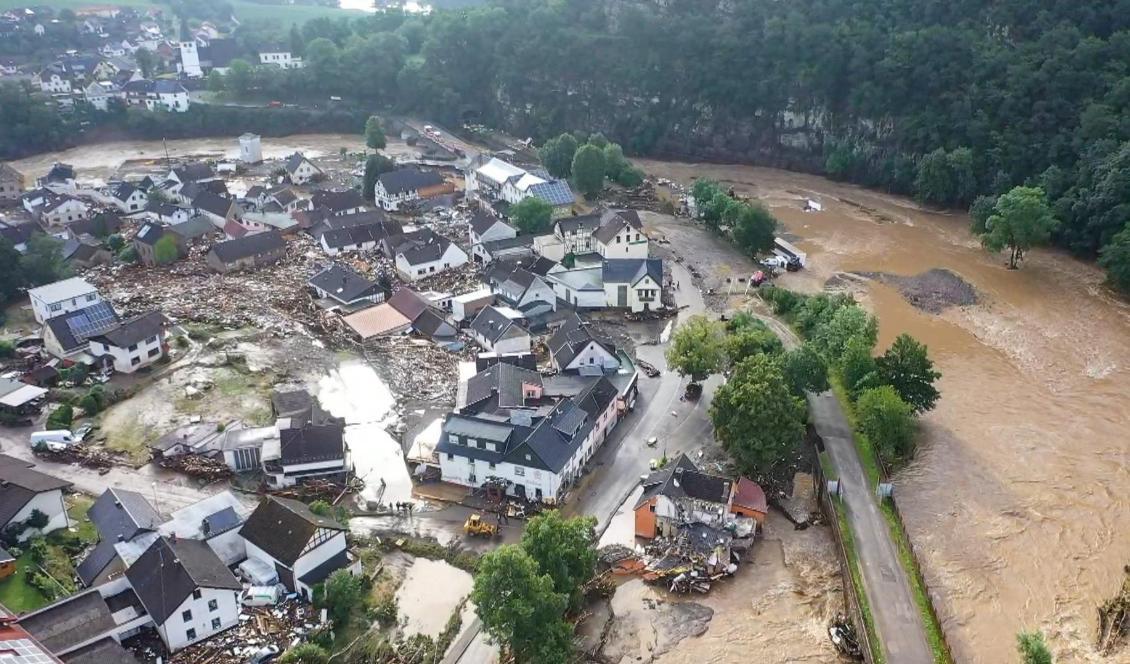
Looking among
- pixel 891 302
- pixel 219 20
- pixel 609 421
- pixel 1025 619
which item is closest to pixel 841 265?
pixel 891 302

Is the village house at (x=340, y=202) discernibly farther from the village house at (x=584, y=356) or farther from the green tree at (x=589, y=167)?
the village house at (x=584, y=356)

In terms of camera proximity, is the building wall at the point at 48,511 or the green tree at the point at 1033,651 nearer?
the green tree at the point at 1033,651

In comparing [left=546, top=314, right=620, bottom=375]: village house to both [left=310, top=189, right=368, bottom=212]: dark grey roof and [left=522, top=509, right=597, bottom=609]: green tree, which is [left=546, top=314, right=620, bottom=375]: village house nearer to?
[left=522, top=509, right=597, bottom=609]: green tree

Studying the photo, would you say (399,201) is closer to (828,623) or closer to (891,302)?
(891,302)

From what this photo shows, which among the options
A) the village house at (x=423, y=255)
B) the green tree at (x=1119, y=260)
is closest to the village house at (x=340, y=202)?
the village house at (x=423, y=255)

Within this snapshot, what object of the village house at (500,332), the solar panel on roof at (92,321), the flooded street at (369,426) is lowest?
the flooded street at (369,426)

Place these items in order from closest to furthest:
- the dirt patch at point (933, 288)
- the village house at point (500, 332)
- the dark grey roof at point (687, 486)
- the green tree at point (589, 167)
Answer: the dark grey roof at point (687, 486) < the village house at point (500, 332) < the dirt patch at point (933, 288) < the green tree at point (589, 167)

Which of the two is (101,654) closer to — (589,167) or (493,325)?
(493,325)
